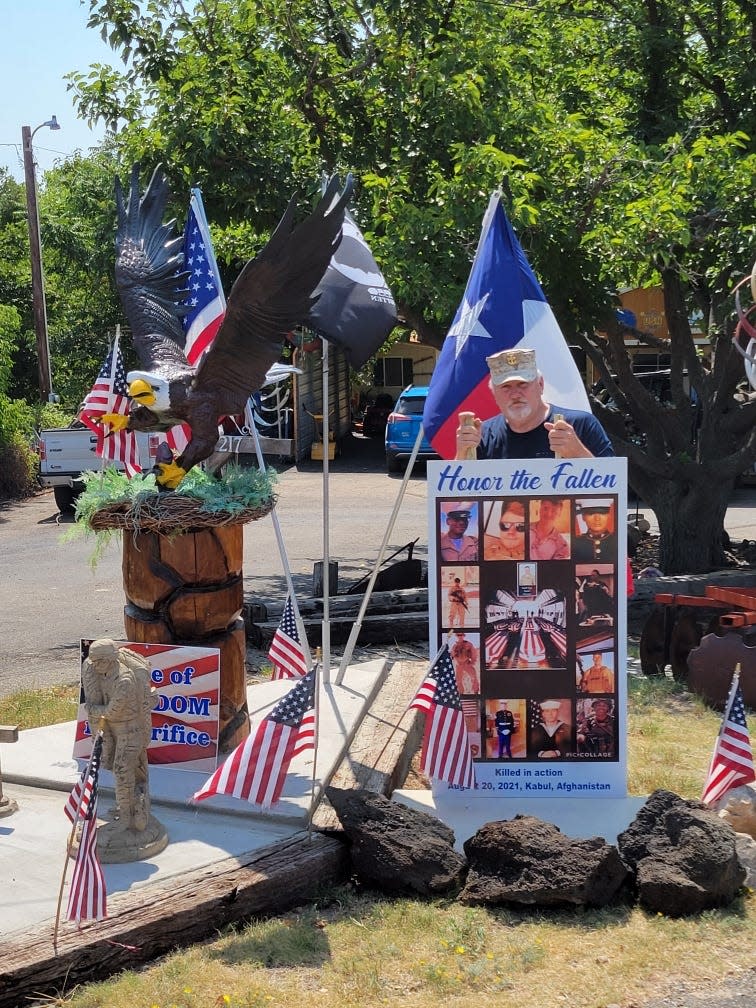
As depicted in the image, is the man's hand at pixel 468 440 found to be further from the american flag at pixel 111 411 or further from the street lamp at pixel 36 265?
the street lamp at pixel 36 265

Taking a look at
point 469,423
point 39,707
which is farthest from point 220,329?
point 39,707

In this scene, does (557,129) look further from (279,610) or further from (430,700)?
(430,700)

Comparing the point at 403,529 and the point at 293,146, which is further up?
the point at 293,146

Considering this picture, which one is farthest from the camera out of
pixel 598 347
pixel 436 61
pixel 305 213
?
pixel 598 347

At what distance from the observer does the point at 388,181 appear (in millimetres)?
11086

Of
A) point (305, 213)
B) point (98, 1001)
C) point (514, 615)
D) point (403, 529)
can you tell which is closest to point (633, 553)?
point (403, 529)

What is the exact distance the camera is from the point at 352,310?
7.60 metres

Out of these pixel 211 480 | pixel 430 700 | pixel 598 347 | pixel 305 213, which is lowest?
pixel 430 700

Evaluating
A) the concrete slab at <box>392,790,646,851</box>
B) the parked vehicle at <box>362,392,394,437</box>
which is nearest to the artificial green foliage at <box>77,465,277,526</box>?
the concrete slab at <box>392,790,646,851</box>

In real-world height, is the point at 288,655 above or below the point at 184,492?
below

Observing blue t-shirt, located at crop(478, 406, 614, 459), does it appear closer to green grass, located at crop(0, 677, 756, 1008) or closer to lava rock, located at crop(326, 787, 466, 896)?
lava rock, located at crop(326, 787, 466, 896)

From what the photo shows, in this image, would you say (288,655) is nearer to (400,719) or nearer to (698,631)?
(400,719)

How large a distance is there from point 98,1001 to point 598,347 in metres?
11.5

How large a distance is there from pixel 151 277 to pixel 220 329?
1223mm
